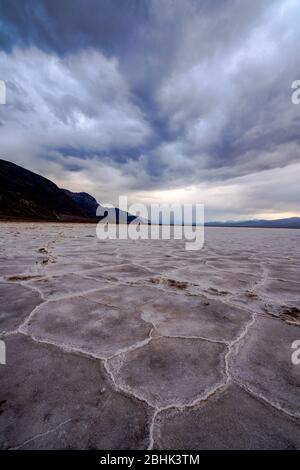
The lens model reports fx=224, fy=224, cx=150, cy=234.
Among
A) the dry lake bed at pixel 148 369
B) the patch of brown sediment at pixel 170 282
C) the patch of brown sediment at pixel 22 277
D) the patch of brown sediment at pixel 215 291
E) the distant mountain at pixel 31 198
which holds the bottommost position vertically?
the dry lake bed at pixel 148 369

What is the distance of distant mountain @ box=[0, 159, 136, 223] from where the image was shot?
155 feet

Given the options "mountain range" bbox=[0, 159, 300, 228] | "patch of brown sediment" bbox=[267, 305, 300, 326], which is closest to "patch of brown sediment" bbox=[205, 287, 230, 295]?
"patch of brown sediment" bbox=[267, 305, 300, 326]

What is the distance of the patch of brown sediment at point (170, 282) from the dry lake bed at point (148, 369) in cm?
22

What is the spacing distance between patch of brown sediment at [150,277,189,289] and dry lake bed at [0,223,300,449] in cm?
22

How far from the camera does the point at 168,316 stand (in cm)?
201

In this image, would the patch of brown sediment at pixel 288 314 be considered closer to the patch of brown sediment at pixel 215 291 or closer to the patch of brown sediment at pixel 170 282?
the patch of brown sediment at pixel 215 291

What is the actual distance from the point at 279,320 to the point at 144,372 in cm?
134

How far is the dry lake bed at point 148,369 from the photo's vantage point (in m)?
0.93

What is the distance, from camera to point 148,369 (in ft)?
4.29

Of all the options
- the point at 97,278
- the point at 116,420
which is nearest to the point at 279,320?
the point at 116,420

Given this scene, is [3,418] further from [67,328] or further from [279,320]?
[279,320]

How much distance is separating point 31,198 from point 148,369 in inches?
2541

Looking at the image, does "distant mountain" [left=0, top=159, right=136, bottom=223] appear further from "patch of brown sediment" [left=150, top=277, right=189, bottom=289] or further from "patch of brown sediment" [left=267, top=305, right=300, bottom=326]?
"patch of brown sediment" [left=267, top=305, right=300, bottom=326]

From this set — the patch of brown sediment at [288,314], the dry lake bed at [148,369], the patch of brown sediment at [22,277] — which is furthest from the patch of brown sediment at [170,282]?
the patch of brown sediment at [22,277]
